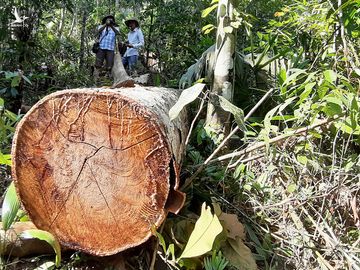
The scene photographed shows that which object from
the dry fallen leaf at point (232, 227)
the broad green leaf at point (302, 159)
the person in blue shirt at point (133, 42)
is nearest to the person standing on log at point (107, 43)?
the person in blue shirt at point (133, 42)

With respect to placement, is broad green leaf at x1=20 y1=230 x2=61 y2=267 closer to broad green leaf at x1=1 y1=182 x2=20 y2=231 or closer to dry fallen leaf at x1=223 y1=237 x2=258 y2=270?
broad green leaf at x1=1 y1=182 x2=20 y2=231

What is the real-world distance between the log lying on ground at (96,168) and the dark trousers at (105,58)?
5.59 m

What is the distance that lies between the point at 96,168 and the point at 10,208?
46 centimetres

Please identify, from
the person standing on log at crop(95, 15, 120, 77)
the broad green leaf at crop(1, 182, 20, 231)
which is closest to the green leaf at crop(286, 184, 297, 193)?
the broad green leaf at crop(1, 182, 20, 231)

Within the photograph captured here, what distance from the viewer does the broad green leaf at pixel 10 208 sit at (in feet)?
6.30

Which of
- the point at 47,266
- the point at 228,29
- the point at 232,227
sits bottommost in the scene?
the point at 47,266

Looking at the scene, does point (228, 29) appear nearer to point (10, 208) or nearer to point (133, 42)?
point (10, 208)

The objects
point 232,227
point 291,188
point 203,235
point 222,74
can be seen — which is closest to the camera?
point 203,235

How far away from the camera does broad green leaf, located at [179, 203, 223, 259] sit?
1.83m

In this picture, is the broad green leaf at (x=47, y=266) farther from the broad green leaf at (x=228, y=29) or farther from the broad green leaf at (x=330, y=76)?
the broad green leaf at (x=228, y=29)

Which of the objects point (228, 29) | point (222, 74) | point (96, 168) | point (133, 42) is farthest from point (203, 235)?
point (133, 42)

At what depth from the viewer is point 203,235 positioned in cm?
187

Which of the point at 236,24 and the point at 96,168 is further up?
the point at 236,24

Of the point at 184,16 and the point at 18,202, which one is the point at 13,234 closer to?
the point at 18,202
